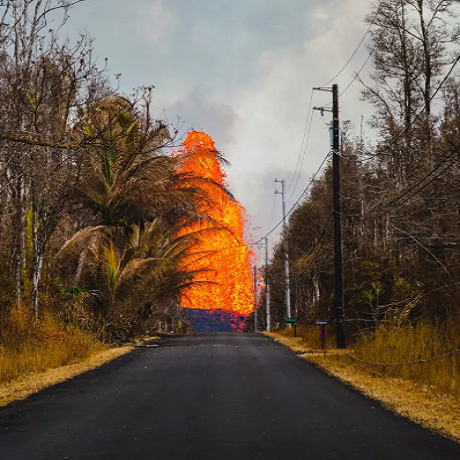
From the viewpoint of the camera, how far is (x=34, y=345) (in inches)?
733

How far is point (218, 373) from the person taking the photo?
16.5 meters

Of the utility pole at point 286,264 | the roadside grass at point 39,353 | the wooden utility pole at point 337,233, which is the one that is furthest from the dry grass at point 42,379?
the utility pole at point 286,264

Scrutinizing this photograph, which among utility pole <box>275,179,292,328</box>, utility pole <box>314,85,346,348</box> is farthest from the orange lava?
utility pole <box>314,85,346,348</box>

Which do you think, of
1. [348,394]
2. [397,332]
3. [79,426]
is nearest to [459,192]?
[397,332]

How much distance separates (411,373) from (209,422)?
6892 mm

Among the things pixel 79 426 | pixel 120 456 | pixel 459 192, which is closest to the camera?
pixel 120 456

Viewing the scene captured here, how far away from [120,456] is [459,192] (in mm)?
11032

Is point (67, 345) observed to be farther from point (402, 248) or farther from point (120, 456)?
point (120, 456)

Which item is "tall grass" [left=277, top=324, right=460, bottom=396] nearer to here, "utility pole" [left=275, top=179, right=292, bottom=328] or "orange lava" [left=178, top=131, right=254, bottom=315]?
"utility pole" [left=275, top=179, right=292, bottom=328]

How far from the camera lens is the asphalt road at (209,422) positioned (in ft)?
25.2

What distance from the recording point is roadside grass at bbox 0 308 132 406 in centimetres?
1512

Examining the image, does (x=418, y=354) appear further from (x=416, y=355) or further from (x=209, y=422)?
(x=209, y=422)

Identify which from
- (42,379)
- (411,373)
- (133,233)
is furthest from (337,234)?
(42,379)

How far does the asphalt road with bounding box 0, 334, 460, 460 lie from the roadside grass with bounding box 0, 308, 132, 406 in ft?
2.68
